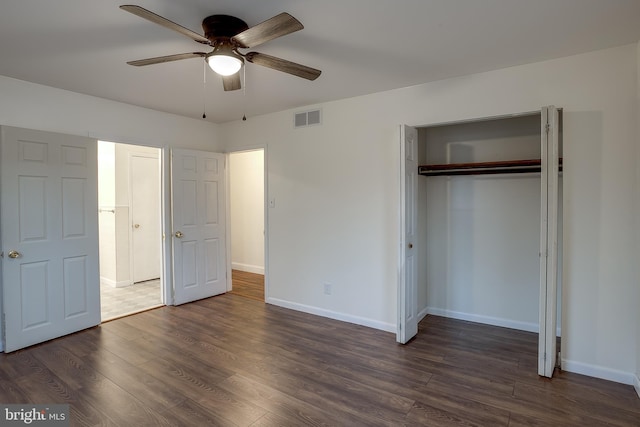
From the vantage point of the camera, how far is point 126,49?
2.64 metres

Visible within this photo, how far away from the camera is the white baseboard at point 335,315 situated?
3.75m

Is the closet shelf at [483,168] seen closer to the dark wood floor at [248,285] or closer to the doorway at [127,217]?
the dark wood floor at [248,285]

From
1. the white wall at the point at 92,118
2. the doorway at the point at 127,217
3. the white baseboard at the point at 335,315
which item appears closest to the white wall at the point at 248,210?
the doorway at the point at 127,217

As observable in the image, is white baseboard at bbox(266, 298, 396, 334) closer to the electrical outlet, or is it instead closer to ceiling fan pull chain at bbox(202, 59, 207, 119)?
the electrical outlet

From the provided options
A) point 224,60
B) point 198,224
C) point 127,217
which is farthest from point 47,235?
point 224,60

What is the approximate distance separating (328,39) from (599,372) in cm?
332

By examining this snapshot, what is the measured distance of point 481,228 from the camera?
3900 millimetres

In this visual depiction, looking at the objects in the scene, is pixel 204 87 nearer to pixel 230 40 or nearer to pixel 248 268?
pixel 230 40

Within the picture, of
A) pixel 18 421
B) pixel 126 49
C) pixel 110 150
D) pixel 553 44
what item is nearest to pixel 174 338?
pixel 18 421

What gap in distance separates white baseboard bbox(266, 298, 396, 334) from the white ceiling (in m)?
2.54

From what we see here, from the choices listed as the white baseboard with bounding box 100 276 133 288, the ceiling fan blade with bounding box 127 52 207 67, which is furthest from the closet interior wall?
the white baseboard with bounding box 100 276 133 288

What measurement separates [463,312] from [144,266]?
5077 millimetres

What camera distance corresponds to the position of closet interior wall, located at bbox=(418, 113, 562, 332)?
3.65m

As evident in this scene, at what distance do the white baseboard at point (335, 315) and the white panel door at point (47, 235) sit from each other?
2.12 meters
